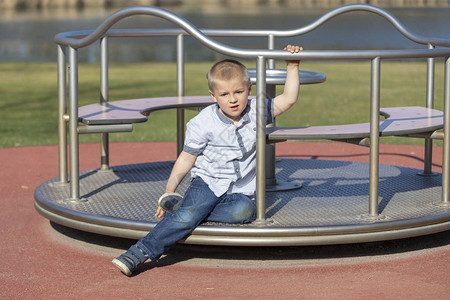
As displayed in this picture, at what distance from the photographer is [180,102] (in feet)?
21.3

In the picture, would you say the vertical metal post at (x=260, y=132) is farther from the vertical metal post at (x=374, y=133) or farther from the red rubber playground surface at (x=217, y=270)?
the vertical metal post at (x=374, y=133)

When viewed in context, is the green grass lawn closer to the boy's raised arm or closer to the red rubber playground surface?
the red rubber playground surface

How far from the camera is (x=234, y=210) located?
478cm

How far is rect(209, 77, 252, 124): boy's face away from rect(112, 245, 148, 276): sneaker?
930 millimetres

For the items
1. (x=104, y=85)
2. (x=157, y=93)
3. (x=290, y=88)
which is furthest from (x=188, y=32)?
(x=157, y=93)

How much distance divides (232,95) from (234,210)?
0.65 metres

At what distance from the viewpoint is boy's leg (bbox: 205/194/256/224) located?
478 cm

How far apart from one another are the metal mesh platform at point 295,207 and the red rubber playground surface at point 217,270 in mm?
155

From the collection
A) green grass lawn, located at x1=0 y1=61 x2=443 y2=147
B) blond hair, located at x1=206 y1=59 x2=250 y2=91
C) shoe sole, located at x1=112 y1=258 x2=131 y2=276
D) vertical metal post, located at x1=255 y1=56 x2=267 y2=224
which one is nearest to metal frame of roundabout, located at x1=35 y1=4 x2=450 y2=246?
vertical metal post, located at x1=255 y1=56 x2=267 y2=224

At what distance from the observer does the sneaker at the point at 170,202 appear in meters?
4.80

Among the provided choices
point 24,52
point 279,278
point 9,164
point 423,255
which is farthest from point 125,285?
point 24,52

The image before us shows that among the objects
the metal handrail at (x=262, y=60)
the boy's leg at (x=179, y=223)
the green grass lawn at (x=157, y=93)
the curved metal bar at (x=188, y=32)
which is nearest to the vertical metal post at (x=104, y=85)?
the curved metal bar at (x=188, y=32)

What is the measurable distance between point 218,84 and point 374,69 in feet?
2.84

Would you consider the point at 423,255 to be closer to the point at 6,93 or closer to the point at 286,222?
the point at 286,222
